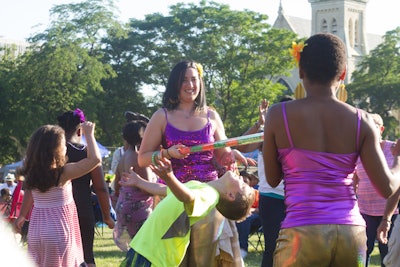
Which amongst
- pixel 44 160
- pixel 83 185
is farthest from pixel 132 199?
pixel 44 160

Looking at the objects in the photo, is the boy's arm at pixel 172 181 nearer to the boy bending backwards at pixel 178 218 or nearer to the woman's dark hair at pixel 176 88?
the boy bending backwards at pixel 178 218

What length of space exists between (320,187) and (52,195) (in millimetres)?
2872

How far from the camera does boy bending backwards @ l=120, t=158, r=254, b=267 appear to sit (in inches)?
186

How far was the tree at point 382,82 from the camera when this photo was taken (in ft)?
201

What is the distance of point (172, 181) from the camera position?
4.28 m

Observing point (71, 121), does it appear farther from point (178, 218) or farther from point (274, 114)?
point (274, 114)

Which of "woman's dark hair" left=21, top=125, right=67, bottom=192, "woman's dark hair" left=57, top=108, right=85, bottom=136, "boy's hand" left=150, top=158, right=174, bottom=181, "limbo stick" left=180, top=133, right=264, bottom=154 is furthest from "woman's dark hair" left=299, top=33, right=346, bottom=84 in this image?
"woman's dark hair" left=57, top=108, right=85, bottom=136

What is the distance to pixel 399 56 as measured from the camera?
6206 centimetres

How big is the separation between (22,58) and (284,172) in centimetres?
4949

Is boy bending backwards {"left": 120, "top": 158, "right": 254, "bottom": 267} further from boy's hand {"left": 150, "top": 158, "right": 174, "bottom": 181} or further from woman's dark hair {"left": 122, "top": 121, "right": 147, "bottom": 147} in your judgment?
woman's dark hair {"left": 122, "top": 121, "right": 147, "bottom": 147}

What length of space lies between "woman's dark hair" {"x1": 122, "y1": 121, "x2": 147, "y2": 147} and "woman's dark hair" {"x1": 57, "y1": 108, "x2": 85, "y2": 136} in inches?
57.0

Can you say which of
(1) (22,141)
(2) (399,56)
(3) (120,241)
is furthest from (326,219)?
(2) (399,56)

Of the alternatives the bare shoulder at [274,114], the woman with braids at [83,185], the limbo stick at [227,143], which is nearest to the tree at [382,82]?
the woman with braids at [83,185]

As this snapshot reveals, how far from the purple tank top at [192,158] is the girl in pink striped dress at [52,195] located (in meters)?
0.84
